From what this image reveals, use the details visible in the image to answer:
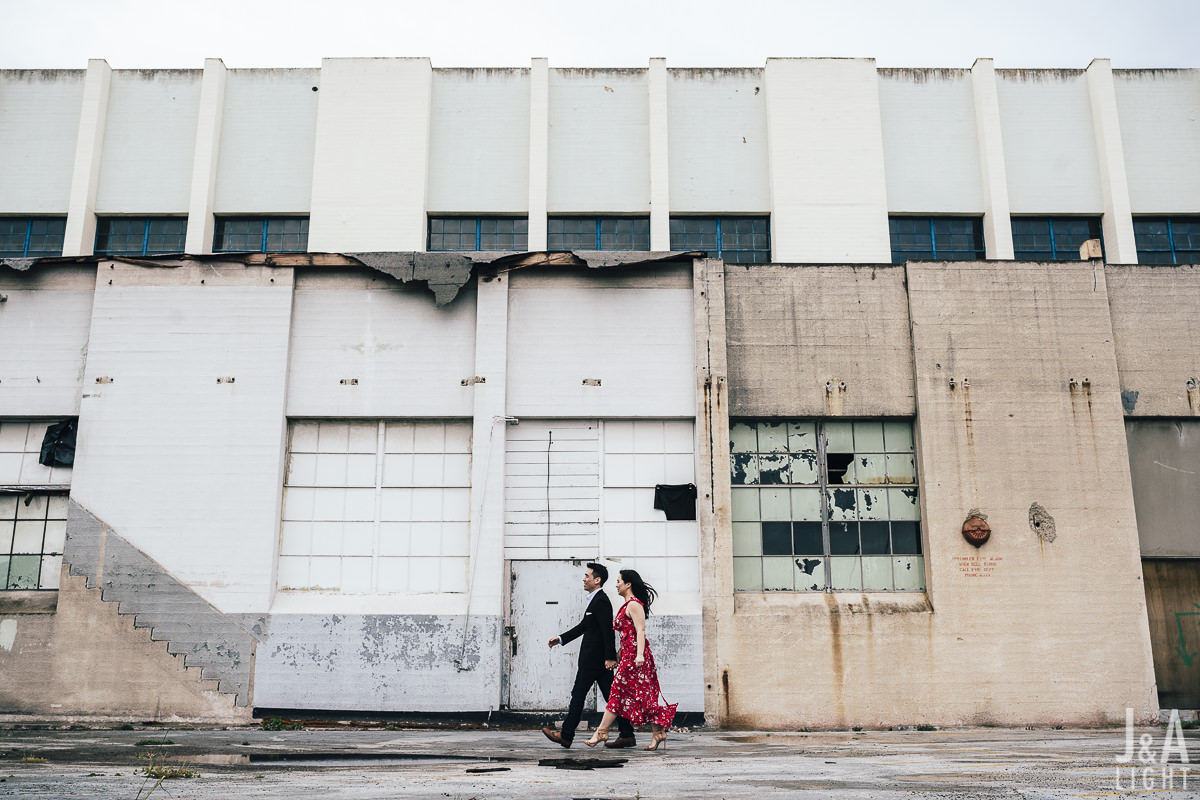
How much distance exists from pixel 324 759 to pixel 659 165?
12.4 meters

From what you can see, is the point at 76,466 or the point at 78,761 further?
the point at 76,466

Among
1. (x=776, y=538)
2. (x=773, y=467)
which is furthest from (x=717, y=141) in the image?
(x=776, y=538)

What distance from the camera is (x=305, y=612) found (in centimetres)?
1103

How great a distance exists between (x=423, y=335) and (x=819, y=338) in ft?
17.4

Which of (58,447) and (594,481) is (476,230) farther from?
(58,447)

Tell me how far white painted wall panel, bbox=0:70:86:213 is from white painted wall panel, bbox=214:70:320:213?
2939mm

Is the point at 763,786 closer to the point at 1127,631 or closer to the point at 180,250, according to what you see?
the point at 1127,631

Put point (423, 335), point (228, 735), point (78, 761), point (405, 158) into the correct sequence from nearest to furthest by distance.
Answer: point (78, 761)
point (228, 735)
point (423, 335)
point (405, 158)

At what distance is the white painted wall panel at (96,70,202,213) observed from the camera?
1703 centimetres

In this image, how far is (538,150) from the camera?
1681cm

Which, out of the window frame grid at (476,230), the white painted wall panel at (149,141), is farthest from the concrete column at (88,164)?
the window frame grid at (476,230)

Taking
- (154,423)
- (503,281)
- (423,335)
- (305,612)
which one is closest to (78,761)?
(305,612)

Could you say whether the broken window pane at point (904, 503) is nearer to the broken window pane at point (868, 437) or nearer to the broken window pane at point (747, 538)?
the broken window pane at point (868, 437)

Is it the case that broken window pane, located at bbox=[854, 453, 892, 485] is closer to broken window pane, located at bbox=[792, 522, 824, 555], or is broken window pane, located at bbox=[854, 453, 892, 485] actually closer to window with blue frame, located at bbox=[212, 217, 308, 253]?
broken window pane, located at bbox=[792, 522, 824, 555]
